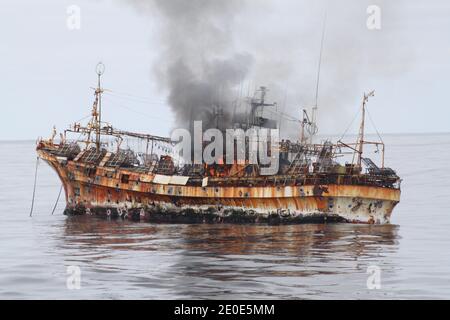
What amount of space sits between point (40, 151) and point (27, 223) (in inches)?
235

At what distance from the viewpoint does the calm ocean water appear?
34062 mm

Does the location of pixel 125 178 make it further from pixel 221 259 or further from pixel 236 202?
pixel 221 259

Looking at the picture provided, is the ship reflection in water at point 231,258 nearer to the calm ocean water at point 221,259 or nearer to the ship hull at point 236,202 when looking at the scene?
the calm ocean water at point 221,259

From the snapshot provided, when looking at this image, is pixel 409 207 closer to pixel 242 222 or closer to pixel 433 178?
pixel 242 222

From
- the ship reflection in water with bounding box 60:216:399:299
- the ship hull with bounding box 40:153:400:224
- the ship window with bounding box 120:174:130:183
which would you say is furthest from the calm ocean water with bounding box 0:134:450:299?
the ship window with bounding box 120:174:130:183

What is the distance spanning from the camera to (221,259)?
1624 inches

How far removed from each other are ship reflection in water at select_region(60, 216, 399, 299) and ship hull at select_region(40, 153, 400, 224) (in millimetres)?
1245

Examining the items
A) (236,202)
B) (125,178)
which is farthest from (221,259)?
(125,178)

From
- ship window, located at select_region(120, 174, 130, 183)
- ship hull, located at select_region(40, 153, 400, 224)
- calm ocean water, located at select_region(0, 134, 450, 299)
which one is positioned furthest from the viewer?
ship window, located at select_region(120, 174, 130, 183)

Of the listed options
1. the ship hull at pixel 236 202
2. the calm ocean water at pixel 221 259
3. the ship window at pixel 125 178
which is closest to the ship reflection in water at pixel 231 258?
the calm ocean water at pixel 221 259

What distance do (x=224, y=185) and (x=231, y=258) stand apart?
15.2 metres

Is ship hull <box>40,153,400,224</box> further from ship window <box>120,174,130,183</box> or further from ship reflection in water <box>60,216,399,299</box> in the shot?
ship reflection in water <box>60,216,399,299</box>
